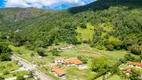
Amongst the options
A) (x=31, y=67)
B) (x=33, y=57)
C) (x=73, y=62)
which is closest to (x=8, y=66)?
(x=31, y=67)

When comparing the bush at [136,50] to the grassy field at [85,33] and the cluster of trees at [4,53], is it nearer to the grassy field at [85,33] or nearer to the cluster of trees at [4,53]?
the grassy field at [85,33]

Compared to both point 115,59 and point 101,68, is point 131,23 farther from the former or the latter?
point 101,68

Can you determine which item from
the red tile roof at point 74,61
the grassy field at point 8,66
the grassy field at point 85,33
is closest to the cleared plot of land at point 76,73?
the red tile roof at point 74,61

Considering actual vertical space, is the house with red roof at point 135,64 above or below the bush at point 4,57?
below

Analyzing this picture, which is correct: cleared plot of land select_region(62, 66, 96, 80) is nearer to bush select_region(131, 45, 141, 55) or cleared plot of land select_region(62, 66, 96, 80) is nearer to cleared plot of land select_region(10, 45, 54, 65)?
cleared plot of land select_region(10, 45, 54, 65)

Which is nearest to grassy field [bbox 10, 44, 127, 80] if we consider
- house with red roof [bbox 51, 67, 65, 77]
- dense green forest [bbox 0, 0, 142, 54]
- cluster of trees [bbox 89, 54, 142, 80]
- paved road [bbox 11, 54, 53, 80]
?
house with red roof [bbox 51, 67, 65, 77]
